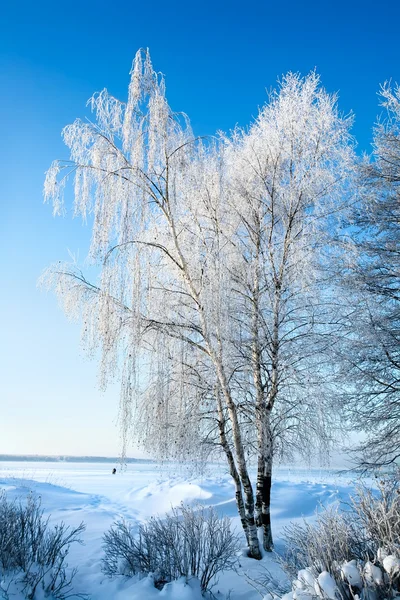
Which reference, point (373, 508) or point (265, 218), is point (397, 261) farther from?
point (373, 508)

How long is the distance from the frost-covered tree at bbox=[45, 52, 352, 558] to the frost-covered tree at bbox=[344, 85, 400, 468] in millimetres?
1786

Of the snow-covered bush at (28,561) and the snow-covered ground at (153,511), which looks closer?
the snow-covered bush at (28,561)

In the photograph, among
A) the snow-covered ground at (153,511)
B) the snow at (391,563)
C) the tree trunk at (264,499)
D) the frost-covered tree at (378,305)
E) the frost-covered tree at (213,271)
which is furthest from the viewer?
the frost-covered tree at (378,305)

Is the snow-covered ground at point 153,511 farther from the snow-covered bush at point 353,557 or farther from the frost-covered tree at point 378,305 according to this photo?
the frost-covered tree at point 378,305

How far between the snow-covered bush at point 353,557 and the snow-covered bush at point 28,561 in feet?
9.40

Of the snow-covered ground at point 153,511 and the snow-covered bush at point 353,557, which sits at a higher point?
the snow-covered bush at point 353,557

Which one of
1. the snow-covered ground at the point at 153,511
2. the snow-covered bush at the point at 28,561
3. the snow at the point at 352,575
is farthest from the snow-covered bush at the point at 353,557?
the snow-covered bush at the point at 28,561

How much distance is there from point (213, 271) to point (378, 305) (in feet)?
17.1

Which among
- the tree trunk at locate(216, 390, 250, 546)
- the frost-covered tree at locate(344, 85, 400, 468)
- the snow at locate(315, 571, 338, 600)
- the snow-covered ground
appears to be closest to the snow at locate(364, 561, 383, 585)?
the snow at locate(315, 571, 338, 600)

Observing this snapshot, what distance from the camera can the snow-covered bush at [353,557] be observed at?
3.38 m

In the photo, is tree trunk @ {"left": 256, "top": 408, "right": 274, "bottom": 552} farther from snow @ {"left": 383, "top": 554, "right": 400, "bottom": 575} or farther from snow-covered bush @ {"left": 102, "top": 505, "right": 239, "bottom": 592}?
snow @ {"left": 383, "top": 554, "right": 400, "bottom": 575}

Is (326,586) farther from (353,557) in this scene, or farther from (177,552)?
(177,552)

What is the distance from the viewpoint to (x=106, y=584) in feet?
18.2

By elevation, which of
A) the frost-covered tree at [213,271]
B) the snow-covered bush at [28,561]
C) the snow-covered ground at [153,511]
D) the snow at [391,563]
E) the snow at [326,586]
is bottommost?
the snow-covered ground at [153,511]
